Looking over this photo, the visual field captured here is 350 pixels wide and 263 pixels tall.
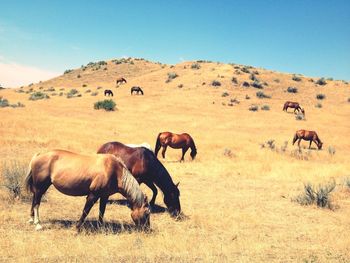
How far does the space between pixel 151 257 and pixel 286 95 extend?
5149 cm

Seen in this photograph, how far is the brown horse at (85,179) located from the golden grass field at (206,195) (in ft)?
1.97

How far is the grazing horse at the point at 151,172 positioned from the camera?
994 centimetres

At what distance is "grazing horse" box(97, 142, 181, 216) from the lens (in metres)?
9.94

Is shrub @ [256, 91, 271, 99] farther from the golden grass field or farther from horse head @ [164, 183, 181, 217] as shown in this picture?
horse head @ [164, 183, 181, 217]

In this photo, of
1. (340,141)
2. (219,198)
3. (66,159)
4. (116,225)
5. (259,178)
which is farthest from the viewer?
(340,141)

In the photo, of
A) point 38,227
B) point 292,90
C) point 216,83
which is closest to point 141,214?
point 38,227

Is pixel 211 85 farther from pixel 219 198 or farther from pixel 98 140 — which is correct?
pixel 219 198

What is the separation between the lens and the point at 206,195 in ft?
42.4

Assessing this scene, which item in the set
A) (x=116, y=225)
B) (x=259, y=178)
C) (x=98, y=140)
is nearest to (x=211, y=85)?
(x=98, y=140)

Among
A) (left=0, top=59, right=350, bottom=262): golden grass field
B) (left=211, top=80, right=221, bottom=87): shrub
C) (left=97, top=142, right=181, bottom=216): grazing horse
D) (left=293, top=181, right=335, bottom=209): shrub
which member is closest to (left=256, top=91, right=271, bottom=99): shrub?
(left=211, top=80, right=221, bottom=87): shrub

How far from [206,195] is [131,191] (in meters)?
5.20

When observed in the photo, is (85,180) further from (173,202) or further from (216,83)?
(216,83)

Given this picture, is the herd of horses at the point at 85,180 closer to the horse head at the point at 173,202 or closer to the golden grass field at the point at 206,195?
the golden grass field at the point at 206,195

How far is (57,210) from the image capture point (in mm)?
10109
